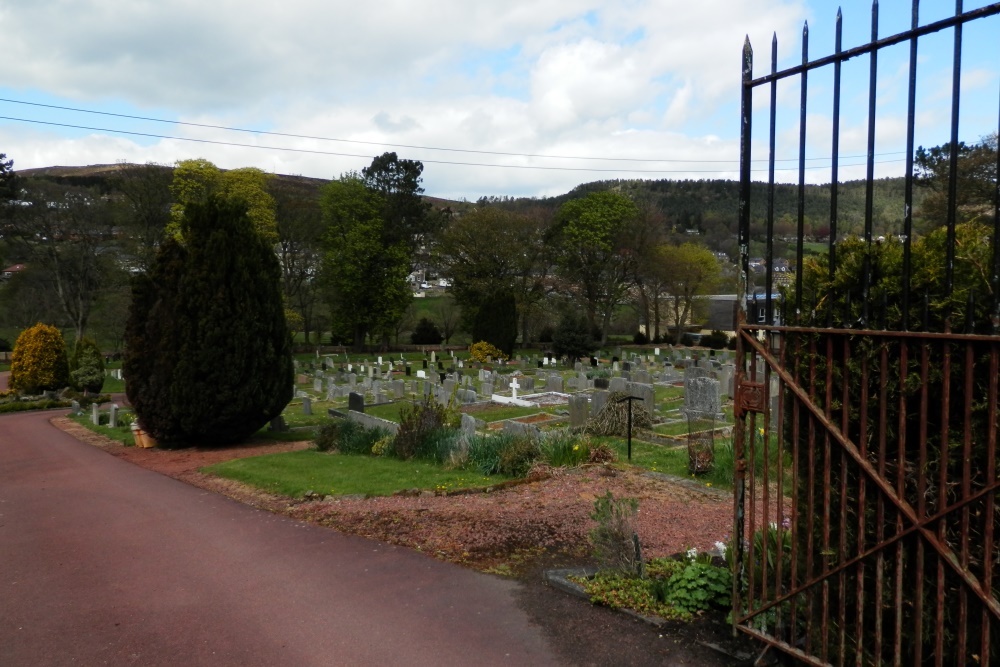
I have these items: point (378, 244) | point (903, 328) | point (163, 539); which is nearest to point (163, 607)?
point (163, 539)

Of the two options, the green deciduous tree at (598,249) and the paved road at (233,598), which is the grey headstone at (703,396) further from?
the green deciduous tree at (598,249)

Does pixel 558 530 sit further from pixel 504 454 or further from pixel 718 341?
pixel 718 341

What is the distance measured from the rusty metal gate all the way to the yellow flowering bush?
3307 cm

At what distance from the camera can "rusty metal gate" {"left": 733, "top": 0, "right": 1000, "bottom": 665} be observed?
322cm

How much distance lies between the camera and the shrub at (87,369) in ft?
90.2

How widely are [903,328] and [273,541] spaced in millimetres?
6676

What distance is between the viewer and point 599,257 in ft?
169

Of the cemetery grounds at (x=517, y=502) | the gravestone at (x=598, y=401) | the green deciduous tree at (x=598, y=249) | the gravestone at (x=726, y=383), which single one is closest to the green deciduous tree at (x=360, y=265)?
the green deciduous tree at (x=598, y=249)

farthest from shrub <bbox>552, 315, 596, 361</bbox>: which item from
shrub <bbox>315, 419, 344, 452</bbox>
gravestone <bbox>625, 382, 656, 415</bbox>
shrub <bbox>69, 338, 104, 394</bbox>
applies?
shrub <bbox>315, 419, 344, 452</bbox>

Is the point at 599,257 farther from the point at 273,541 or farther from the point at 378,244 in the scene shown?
the point at 273,541

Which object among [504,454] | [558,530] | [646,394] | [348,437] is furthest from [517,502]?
[646,394]

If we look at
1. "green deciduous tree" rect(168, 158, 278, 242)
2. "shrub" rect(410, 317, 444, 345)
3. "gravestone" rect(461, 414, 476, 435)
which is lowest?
"shrub" rect(410, 317, 444, 345)

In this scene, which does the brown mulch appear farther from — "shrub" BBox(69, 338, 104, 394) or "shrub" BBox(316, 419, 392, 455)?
"shrub" BBox(69, 338, 104, 394)

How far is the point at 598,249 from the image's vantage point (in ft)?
166
